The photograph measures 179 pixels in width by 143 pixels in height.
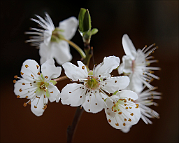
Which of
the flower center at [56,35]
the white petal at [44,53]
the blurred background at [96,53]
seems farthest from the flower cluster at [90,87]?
the blurred background at [96,53]

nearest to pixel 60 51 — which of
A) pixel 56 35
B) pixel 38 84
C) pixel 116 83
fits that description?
pixel 56 35

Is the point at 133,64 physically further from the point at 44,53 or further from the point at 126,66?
the point at 44,53

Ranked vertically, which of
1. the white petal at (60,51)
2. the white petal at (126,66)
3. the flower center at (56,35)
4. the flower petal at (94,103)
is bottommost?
the flower petal at (94,103)

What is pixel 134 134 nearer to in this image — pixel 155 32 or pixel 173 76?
pixel 173 76

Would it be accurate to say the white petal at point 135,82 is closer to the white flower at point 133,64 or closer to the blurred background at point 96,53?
the white flower at point 133,64

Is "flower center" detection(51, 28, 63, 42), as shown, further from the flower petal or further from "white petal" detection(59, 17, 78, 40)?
the flower petal

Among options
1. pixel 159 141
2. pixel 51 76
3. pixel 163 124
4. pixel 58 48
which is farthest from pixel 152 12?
pixel 51 76
